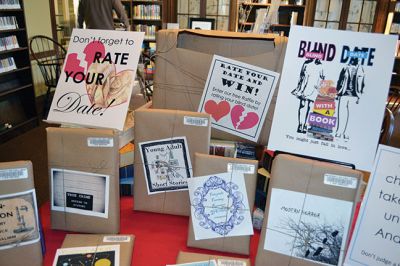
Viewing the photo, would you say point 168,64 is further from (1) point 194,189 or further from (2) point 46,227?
(2) point 46,227

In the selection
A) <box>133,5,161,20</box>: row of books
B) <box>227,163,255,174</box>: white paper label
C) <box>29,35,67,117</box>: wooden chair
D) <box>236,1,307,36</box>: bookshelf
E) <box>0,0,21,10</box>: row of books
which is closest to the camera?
<box>227,163,255,174</box>: white paper label

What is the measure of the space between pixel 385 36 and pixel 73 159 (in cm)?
88

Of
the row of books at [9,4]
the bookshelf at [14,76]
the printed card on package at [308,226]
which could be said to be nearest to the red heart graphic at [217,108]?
the printed card on package at [308,226]

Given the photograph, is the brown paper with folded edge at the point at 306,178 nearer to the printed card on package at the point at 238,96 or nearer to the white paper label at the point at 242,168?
the white paper label at the point at 242,168

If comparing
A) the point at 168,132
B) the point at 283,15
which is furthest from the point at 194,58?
the point at 283,15

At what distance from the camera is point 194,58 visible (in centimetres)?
113

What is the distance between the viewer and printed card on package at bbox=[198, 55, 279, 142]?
1080mm

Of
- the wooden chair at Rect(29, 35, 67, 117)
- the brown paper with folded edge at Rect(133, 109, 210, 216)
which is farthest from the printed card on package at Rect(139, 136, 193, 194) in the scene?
the wooden chair at Rect(29, 35, 67, 117)

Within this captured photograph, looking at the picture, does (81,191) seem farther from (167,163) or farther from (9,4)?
(9,4)

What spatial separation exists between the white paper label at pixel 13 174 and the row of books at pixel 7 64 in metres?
3.43

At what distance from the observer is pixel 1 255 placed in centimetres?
81

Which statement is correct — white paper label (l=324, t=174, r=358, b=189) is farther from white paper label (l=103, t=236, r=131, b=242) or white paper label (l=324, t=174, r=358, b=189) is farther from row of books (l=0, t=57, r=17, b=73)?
row of books (l=0, t=57, r=17, b=73)

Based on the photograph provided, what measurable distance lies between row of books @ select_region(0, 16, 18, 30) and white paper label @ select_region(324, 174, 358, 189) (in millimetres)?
3918

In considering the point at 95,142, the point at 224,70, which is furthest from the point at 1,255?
the point at 224,70
